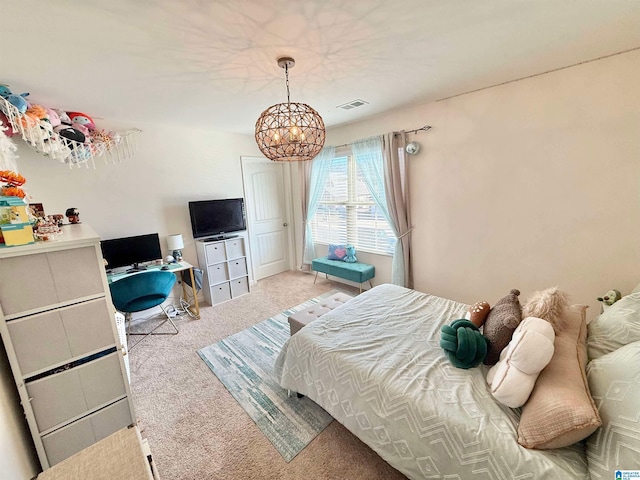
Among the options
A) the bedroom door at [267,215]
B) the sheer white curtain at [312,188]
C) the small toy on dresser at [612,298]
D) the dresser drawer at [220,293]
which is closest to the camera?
the small toy on dresser at [612,298]

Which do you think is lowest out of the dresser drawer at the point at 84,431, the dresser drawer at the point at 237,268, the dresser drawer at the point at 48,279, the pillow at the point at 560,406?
the dresser drawer at the point at 84,431

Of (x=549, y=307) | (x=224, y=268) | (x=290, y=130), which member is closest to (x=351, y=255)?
(x=224, y=268)

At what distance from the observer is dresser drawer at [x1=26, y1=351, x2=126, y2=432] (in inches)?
49.4

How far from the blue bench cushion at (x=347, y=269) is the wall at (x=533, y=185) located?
2.64 ft

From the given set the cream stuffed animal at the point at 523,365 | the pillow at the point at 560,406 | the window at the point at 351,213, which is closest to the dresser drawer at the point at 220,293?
the window at the point at 351,213

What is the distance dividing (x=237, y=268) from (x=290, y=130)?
2.78 metres

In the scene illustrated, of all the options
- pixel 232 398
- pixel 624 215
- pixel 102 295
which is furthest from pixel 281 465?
pixel 624 215

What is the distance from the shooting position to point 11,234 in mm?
1131

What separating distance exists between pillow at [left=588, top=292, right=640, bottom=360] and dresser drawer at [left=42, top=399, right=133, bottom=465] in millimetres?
2568

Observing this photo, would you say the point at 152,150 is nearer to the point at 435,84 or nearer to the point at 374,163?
the point at 374,163

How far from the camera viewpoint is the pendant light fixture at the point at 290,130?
167 cm

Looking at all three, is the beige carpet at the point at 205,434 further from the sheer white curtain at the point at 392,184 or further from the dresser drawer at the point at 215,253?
the sheer white curtain at the point at 392,184

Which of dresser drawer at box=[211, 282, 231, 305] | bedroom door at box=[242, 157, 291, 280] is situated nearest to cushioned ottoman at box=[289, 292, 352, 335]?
dresser drawer at box=[211, 282, 231, 305]

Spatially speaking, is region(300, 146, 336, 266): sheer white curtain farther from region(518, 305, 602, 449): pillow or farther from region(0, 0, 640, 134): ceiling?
region(518, 305, 602, 449): pillow
